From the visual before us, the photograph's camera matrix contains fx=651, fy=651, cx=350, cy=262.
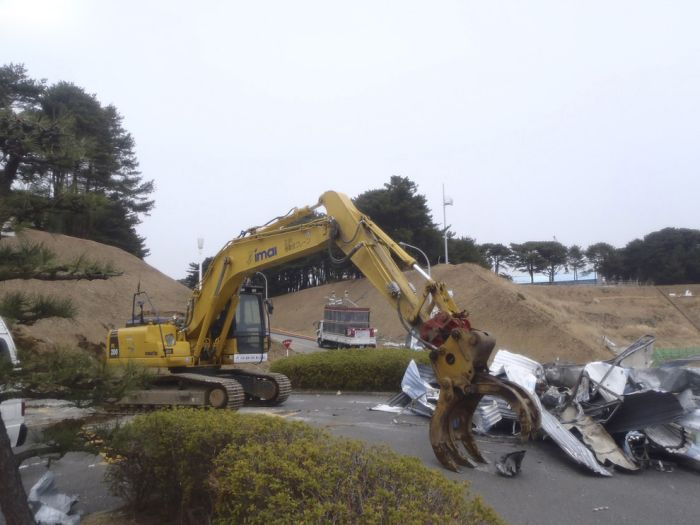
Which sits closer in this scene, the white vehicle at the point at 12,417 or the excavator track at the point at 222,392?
the white vehicle at the point at 12,417

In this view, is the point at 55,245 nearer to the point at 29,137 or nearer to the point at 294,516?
the point at 29,137

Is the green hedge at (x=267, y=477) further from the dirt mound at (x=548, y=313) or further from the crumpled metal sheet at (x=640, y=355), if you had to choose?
the dirt mound at (x=548, y=313)

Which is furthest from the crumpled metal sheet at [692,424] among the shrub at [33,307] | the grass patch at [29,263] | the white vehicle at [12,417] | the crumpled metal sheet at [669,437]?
the white vehicle at [12,417]

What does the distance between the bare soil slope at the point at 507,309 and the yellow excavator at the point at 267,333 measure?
11.6 metres

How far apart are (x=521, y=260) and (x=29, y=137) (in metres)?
80.2

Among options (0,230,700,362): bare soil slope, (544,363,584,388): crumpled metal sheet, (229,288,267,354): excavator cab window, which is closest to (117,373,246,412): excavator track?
(229,288,267,354): excavator cab window

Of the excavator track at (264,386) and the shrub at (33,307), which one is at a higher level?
the shrub at (33,307)

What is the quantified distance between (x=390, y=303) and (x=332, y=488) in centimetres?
593

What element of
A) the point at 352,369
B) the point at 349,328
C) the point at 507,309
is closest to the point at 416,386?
the point at 352,369

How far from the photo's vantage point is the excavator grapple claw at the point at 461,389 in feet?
26.0

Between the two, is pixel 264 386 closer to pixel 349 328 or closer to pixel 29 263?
pixel 29 263

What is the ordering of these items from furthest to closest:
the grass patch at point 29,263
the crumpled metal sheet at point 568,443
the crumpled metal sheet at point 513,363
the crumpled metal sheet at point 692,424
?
the crumpled metal sheet at point 513,363 → the crumpled metal sheet at point 692,424 → the crumpled metal sheet at point 568,443 → the grass patch at point 29,263

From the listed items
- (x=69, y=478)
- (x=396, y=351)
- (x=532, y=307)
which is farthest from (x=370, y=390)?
(x=532, y=307)

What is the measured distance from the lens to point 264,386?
1419 centimetres
